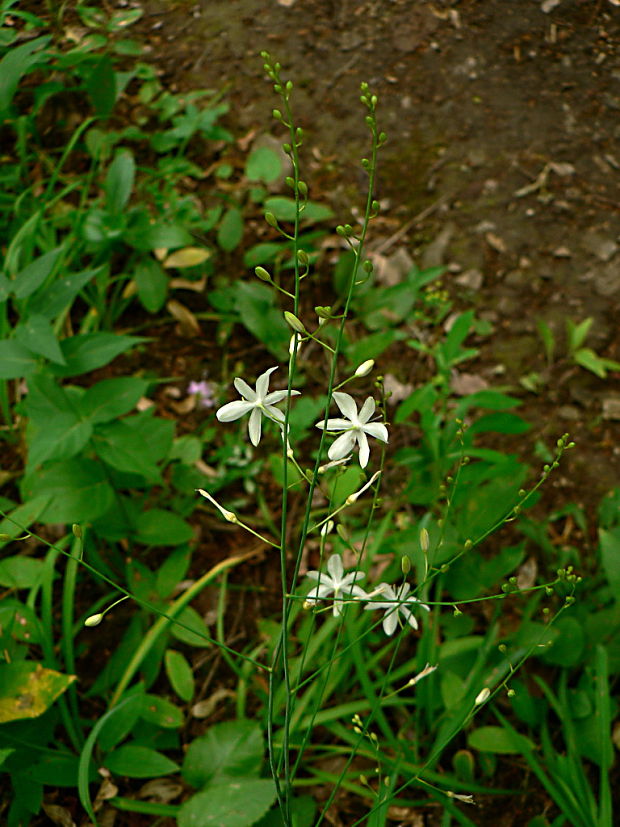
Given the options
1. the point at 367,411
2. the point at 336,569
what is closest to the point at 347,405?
the point at 367,411

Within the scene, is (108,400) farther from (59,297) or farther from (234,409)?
(234,409)

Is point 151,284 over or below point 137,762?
over

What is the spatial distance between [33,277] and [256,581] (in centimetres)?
110

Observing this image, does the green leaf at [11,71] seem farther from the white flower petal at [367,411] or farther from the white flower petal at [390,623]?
the white flower petal at [390,623]

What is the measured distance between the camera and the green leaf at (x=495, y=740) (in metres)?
1.68

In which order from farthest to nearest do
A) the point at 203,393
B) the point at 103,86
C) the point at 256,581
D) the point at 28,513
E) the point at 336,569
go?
the point at 103,86, the point at 203,393, the point at 256,581, the point at 28,513, the point at 336,569

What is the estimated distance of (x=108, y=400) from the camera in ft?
5.57

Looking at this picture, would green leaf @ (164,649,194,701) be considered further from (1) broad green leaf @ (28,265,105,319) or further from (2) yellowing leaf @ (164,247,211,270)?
(2) yellowing leaf @ (164,247,211,270)

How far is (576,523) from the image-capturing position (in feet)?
7.36

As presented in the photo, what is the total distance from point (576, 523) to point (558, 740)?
0.70m

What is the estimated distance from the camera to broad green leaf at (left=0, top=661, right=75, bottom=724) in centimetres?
153

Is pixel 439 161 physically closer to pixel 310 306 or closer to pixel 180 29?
pixel 310 306

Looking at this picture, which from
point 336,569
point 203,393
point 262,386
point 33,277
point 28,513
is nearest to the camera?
point 262,386

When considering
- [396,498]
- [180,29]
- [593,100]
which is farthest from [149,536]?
[593,100]
